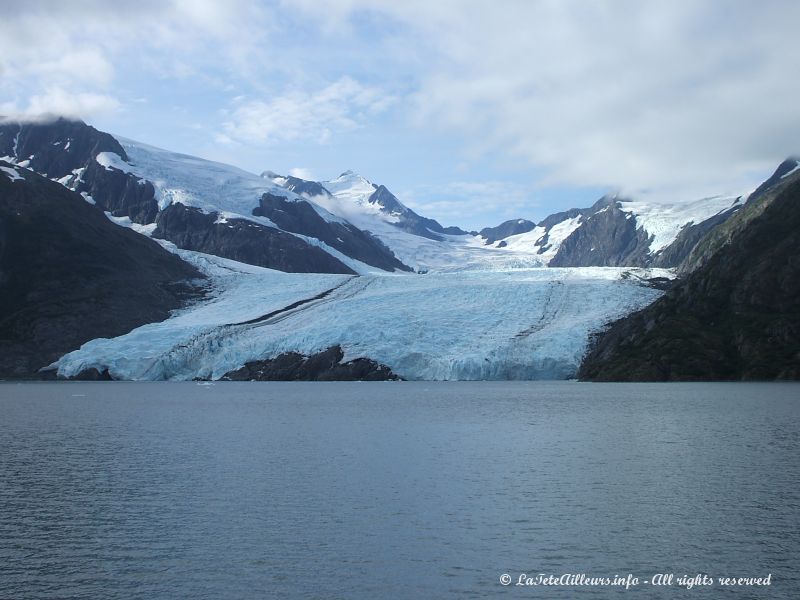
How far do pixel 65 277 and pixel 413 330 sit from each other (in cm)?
6585

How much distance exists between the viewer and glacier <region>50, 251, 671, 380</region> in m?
94.1

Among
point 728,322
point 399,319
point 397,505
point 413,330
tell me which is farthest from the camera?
point 399,319

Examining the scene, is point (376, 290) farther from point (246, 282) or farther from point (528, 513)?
point (528, 513)

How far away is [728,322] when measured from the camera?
90.1 metres

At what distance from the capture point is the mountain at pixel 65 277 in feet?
386

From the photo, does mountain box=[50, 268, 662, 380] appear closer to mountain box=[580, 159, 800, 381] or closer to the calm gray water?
mountain box=[580, 159, 800, 381]

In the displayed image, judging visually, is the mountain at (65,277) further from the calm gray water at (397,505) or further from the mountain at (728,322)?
the calm gray water at (397,505)

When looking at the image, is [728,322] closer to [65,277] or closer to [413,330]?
[413,330]

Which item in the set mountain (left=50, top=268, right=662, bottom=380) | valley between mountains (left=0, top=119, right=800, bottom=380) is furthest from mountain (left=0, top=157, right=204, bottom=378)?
mountain (left=50, top=268, right=662, bottom=380)

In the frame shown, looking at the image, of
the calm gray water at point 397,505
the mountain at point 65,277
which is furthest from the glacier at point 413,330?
the calm gray water at point 397,505

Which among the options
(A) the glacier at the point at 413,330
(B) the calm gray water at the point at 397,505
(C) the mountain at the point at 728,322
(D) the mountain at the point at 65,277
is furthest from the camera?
(D) the mountain at the point at 65,277

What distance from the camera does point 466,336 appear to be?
A: 9819 centimetres

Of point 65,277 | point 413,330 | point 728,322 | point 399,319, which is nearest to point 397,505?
point 413,330

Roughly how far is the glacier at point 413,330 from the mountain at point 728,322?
5.51 metres
